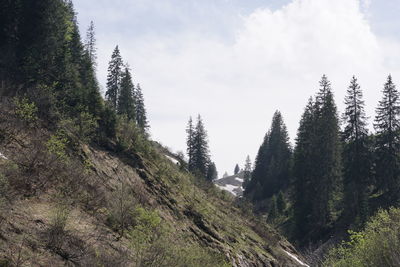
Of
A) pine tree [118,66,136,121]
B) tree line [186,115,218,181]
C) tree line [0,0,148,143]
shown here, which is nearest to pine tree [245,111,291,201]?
tree line [186,115,218,181]

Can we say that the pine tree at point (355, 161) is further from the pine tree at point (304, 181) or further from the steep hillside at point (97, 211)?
the steep hillside at point (97, 211)

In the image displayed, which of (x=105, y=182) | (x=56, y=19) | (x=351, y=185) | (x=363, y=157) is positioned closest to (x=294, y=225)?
(x=351, y=185)

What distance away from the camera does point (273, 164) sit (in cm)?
7544

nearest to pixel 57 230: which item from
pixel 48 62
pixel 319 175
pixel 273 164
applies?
pixel 48 62

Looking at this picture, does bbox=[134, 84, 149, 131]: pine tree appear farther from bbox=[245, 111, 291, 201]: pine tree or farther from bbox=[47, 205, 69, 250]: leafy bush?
bbox=[47, 205, 69, 250]: leafy bush

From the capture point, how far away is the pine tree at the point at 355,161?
129ft

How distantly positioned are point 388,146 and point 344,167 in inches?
230

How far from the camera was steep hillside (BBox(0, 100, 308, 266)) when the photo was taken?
10656 mm

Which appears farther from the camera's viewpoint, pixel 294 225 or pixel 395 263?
pixel 294 225

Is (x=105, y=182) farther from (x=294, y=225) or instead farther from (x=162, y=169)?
(x=294, y=225)

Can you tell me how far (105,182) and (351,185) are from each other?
31901 mm

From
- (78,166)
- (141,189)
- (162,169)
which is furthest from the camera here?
(162,169)

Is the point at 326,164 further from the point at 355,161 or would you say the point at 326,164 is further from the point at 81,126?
the point at 81,126

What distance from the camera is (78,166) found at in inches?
643
